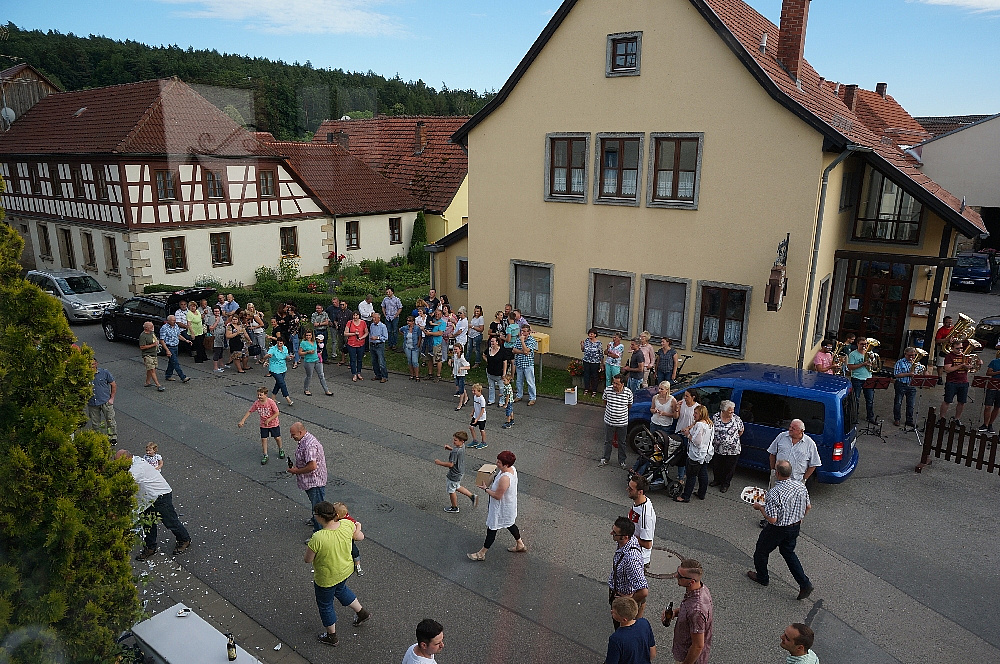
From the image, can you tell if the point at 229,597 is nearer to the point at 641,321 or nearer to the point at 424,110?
the point at 641,321

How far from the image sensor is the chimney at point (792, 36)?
50.0 feet

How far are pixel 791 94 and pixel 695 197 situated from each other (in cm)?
269

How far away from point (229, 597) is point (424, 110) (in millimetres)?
88227

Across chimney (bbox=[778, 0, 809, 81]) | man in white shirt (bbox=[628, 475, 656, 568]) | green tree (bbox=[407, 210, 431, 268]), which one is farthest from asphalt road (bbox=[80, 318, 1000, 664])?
green tree (bbox=[407, 210, 431, 268])

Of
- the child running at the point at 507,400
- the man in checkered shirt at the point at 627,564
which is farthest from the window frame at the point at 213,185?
the man in checkered shirt at the point at 627,564

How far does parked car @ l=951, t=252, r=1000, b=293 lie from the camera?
29562 millimetres

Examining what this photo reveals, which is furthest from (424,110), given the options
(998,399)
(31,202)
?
(998,399)

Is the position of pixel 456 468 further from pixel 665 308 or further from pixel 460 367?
pixel 665 308

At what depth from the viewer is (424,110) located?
8956 cm

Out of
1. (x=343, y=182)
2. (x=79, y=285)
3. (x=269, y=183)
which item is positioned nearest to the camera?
(x=79, y=285)

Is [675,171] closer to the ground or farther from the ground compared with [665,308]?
farther from the ground

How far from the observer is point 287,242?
2830 centimetres

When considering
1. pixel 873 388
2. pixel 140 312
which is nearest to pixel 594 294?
pixel 873 388

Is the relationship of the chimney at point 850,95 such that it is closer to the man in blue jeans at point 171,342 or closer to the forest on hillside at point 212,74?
the man in blue jeans at point 171,342
